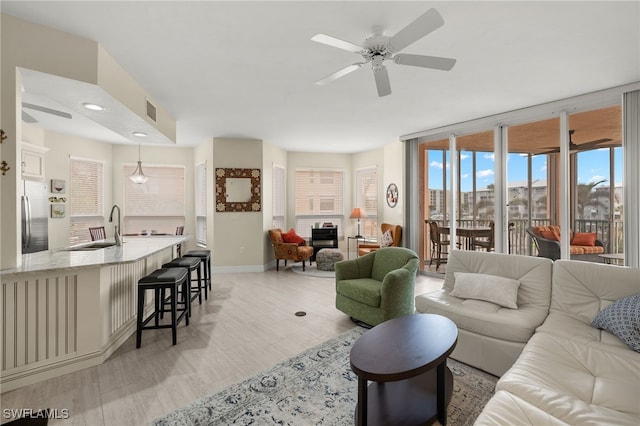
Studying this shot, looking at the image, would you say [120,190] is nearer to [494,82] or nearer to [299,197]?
[299,197]

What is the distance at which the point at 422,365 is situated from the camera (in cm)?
164

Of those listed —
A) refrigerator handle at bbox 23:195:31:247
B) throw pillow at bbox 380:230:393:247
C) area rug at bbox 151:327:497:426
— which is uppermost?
refrigerator handle at bbox 23:195:31:247

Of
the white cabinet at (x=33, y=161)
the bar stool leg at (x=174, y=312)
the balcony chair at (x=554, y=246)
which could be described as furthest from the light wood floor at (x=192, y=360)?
the white cabinet at (x=33, y=161)

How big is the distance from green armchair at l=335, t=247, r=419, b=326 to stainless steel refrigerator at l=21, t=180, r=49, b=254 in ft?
15.3

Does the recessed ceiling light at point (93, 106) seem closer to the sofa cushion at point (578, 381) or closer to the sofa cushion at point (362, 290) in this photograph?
the sofa cushion at point (362, 290)

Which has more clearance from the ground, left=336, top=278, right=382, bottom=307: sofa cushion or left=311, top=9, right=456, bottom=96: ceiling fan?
left=311, top=9, right=456, bottom=96: ceiling fan

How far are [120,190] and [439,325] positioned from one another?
7204mm

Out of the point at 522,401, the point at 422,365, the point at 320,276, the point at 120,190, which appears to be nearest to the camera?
Result: the point at 522,401

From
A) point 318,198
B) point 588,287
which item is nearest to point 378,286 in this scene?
point 588,287

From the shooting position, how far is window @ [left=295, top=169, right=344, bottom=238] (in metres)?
7.63

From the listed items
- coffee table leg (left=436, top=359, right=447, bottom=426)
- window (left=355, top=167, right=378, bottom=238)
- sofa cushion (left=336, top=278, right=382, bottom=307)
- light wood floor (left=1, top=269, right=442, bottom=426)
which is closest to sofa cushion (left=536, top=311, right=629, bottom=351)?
coffee table leg (left=436, top=359, right=447, bottom=426)

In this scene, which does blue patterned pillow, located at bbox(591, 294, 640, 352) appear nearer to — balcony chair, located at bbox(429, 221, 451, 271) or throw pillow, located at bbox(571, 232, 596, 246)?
throw pillow, located at bbox(571, 232, 596, 246)

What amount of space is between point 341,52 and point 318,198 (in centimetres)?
514

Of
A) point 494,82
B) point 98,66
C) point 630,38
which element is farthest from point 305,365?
point 630,38
